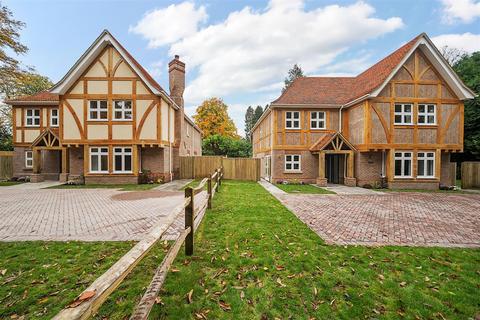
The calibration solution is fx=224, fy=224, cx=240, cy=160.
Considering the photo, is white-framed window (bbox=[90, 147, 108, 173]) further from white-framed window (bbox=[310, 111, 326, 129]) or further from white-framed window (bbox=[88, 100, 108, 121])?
white-framed window (bbox=[310, 111, 326, 129])

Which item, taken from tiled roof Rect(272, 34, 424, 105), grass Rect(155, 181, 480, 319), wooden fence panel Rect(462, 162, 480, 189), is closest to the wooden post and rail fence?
grass Rect(155, 181, 480, 319)

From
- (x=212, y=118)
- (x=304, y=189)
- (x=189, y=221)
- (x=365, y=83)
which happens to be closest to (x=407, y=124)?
(x=365, y=83)

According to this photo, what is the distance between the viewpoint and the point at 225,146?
124ft

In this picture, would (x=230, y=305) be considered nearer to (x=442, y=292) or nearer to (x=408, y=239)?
(x=442, y=292)

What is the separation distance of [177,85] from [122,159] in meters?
8.56

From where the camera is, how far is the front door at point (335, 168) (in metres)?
19.0

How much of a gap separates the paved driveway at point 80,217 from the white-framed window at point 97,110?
7665 millimetres

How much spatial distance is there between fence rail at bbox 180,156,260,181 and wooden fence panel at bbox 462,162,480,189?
15.9 meters

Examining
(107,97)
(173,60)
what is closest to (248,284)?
(107,97)

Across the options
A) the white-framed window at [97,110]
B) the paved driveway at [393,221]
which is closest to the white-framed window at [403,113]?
the paved driveway at [393,221]

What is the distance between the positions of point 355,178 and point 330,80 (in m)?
10.2

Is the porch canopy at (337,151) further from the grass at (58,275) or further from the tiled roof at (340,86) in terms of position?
the grass at (58,275)

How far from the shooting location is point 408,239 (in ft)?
19.4

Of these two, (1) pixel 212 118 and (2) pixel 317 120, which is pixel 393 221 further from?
(1) pixel 212 118
